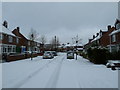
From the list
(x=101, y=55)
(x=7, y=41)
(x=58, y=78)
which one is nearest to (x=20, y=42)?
(x=7, y=41)

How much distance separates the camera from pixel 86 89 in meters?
8.07

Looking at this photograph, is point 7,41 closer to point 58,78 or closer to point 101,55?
point 101,55

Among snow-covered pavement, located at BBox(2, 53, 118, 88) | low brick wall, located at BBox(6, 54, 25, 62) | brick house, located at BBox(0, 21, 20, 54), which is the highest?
brick house, located at BBox(0, 21, 20, 54)

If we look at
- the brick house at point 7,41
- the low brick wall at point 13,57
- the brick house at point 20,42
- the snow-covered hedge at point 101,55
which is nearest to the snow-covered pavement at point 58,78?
the snow-covered hedge at point 101,55

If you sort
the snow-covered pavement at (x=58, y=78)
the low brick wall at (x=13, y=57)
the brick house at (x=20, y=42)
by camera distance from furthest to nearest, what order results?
the brick house at (x=20, y=42) < the low brick wall at (x=13, y=57) < the snow-covered pavement at (x=58, y=78)

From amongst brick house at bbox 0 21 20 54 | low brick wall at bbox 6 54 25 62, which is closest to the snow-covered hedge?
low brick wall at bbox 6 54 25 62

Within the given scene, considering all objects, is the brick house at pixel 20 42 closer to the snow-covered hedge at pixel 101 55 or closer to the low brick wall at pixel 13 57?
the low brick wall at pixel 13 57

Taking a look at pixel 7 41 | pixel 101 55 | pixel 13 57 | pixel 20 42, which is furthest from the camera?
pixel 20 42

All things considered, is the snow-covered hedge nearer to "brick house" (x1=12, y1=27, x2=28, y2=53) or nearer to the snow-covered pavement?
the snow-covered pavement

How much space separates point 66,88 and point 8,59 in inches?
726

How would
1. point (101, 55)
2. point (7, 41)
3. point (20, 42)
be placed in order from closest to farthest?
point (101, 55) → point (7, 41) → point (20, 42)

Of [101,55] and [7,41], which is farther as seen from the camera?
[7,41]

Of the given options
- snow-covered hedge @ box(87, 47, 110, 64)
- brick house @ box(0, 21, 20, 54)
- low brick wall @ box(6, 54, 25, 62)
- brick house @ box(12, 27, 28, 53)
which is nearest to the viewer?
snow-covered hedge @ box(87, 47, 110, 64)

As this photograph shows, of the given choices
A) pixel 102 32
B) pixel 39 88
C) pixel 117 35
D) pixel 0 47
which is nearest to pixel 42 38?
pixel 102 32
